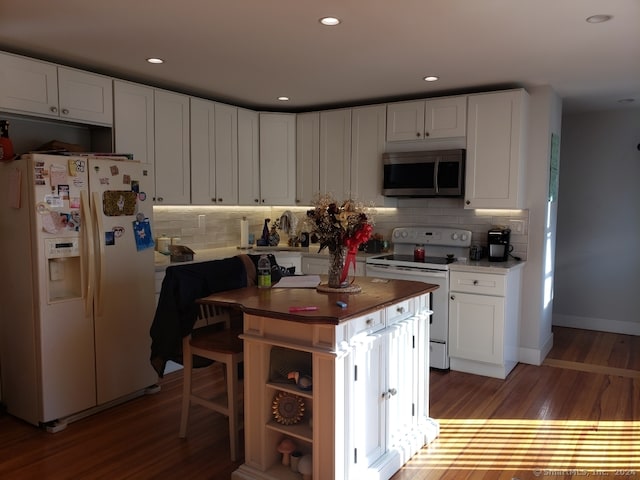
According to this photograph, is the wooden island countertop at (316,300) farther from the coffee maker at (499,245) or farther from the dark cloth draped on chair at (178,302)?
the coffee maker at (499,245)

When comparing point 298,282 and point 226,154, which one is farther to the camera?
point 226,154

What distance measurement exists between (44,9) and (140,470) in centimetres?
248

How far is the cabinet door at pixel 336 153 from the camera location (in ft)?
16.3

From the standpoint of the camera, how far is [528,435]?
3.08 metres

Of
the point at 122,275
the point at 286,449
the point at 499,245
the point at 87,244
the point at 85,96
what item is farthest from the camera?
the point at 499,245

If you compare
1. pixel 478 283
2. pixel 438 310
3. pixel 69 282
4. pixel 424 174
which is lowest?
pixel 438 310

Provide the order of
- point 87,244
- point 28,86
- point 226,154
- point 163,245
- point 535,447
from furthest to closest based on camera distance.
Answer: point 226,154 < point 163,245 < point 28,86 < point 87,244 < point 535,447

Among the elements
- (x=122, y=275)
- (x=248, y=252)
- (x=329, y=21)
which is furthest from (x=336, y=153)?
(x=122, y=275)

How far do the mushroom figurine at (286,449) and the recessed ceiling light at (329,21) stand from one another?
7.34 ft

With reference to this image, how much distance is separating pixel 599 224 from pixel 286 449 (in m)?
4.55

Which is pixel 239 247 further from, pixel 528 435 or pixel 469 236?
pixel 528 435

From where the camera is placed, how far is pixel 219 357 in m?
2.80

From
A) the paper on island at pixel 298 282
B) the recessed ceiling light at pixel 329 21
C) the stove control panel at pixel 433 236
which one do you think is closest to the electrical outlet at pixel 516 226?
the stove control panel at pixel 433 236

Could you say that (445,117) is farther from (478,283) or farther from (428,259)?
(478,283)
